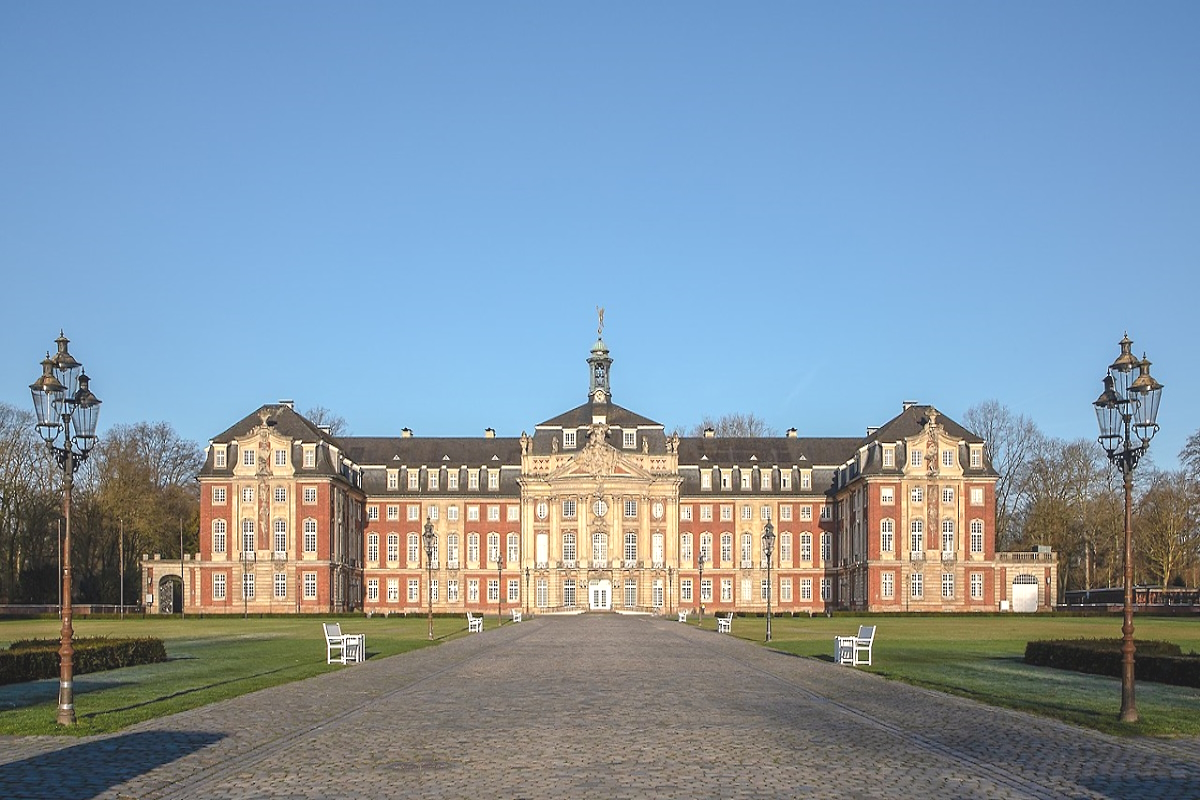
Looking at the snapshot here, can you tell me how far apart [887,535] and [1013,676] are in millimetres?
67264

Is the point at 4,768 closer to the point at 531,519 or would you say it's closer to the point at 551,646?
the point at 551,646

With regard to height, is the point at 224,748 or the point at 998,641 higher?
the point at 224,748

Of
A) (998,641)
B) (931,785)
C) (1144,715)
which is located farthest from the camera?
(998,641)

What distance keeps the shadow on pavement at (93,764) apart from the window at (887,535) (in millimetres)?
81601

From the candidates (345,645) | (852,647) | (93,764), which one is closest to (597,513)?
(345,645)

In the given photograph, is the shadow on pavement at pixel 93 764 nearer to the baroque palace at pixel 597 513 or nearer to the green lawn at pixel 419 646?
the green lawn at pixel 419 646

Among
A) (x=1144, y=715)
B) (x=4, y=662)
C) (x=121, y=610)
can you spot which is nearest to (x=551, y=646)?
(x=4, y=662)

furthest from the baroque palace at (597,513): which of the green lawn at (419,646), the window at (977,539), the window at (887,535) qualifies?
the green lawn at (419,646)

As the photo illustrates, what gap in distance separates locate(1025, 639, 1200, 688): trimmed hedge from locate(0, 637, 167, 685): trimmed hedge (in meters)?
22.0

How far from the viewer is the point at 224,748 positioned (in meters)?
17.0

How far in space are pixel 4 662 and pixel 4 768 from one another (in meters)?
13.0

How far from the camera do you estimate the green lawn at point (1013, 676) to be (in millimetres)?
21125

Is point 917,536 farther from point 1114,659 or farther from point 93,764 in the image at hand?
point 93,764

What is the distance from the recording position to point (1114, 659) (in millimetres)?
30141
